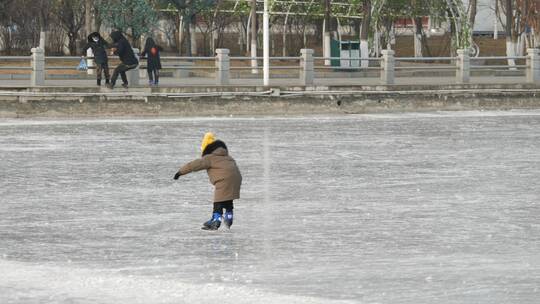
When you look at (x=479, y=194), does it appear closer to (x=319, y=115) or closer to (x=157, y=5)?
(x=319, y=115)

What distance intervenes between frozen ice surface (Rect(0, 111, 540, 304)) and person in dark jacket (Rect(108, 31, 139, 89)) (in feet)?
19.7

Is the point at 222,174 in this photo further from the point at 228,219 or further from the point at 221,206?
the point at 228,219

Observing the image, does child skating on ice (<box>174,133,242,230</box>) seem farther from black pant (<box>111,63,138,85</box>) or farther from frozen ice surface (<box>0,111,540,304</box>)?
black pant (<box>111,63,138,85</box>)

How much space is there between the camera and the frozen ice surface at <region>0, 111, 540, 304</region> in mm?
10422

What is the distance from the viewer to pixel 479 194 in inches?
655

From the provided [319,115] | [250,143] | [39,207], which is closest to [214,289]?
[39,207]

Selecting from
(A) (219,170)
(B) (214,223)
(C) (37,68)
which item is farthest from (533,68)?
(A) (219,170)

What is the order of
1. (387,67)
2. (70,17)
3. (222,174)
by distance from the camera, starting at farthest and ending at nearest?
(70,17) → (387,67) → (222,174)

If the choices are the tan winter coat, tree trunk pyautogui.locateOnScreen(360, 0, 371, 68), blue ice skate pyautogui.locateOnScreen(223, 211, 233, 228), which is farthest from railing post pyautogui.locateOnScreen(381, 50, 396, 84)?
the tan winter coat

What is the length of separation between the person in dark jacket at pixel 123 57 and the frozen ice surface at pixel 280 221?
6017mm

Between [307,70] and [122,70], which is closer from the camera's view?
[122,70]

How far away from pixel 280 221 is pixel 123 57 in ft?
59.8

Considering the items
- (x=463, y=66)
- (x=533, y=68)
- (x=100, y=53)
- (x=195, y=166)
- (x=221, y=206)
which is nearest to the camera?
(x=195, y=166)

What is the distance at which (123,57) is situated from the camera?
3170cm
